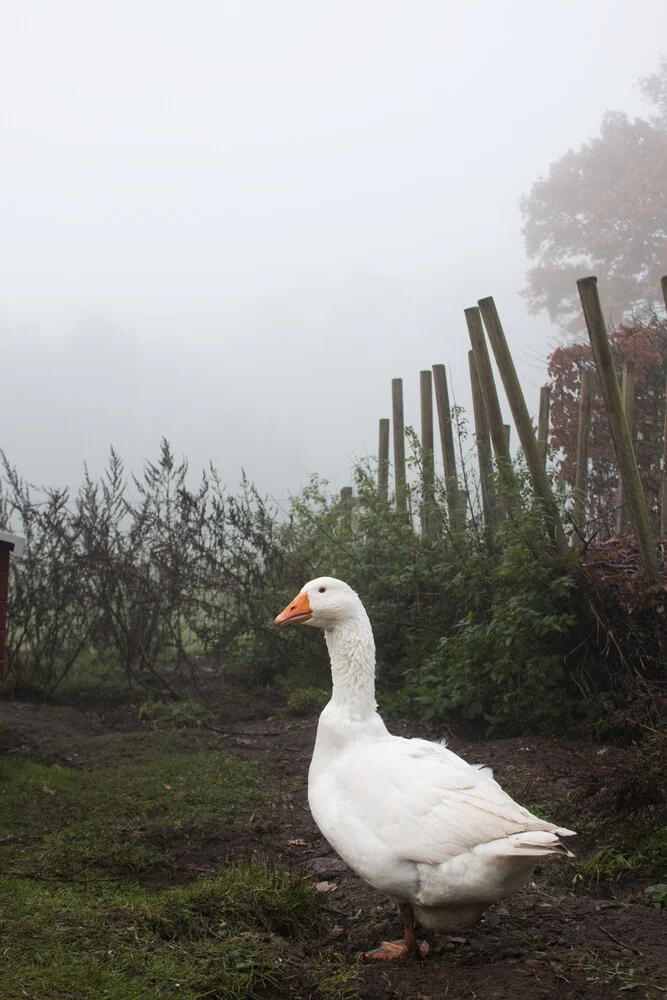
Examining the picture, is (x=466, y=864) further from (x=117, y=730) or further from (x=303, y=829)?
(x=117, y=730)

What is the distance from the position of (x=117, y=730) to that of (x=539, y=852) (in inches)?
255

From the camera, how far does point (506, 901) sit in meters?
3.99

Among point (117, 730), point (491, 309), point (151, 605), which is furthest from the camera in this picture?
point (151, 605)

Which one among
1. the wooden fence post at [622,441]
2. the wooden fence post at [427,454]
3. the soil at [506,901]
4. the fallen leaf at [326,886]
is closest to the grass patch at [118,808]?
the soil at [506,901]

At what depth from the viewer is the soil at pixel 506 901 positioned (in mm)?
3148

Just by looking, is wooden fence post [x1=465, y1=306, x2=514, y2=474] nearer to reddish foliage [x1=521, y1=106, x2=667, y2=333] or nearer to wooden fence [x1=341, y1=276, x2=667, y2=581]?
wooden fence [x1=341, y1=276, x2=667, y2=581]

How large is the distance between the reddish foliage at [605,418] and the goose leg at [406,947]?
22.9 feet

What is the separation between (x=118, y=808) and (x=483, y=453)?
14.6 feet

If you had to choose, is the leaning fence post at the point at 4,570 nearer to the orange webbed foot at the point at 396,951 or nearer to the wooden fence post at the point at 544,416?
the orange webbed foot at the point at 396,951

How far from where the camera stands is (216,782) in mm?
6398

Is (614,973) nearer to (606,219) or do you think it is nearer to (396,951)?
(396,951)

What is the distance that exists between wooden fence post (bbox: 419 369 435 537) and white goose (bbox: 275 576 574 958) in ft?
14.9

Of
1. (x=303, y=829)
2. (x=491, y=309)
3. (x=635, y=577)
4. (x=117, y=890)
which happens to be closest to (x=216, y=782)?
(x=303, y=829)

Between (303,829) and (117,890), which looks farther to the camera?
(303,829)
